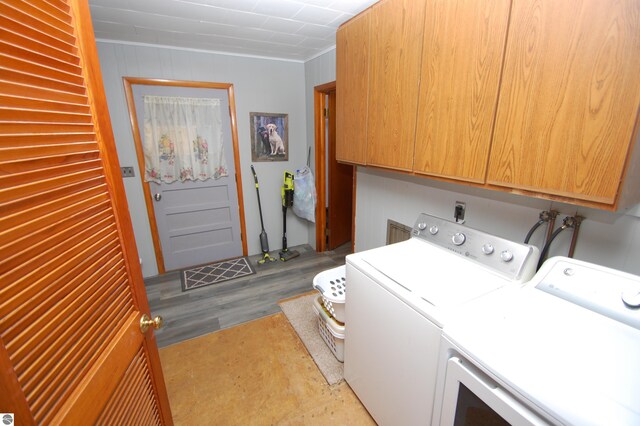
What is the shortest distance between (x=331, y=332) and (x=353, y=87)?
1.62 meters

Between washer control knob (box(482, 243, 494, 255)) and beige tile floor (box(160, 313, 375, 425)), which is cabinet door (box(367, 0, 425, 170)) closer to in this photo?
washer control knob (box(482, 243, 494, 255))

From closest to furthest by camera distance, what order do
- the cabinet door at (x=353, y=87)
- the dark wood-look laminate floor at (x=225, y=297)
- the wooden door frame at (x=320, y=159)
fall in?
1. the cabinet door at (x=353, y=87)
2. the dark wood-look laminate floor at (x=225, y=297)
3. the wooden door frame at (x=320, y=159)

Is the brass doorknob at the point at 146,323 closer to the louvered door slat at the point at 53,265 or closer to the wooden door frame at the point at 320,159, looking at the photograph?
the louvered door slat at the point at 53,265

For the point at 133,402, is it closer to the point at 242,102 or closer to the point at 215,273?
the point at 215,273

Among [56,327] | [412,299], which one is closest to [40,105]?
[56,327]

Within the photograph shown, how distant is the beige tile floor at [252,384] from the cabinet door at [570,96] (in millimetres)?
1515

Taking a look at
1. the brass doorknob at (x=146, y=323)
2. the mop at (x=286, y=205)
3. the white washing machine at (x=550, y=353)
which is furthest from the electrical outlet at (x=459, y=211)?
the mop at (x=286, y=205)

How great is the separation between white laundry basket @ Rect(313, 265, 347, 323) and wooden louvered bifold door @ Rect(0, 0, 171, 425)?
1.10 m

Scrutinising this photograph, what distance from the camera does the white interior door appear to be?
2.97 meters

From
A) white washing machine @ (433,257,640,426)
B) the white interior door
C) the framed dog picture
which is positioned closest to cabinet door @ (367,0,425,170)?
white washing machine @ (433,257,640,426)

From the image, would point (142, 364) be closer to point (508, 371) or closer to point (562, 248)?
point (508, 371)

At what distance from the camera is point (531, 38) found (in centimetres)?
92

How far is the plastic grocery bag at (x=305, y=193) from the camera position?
3377mm

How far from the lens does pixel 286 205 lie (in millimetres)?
3461
